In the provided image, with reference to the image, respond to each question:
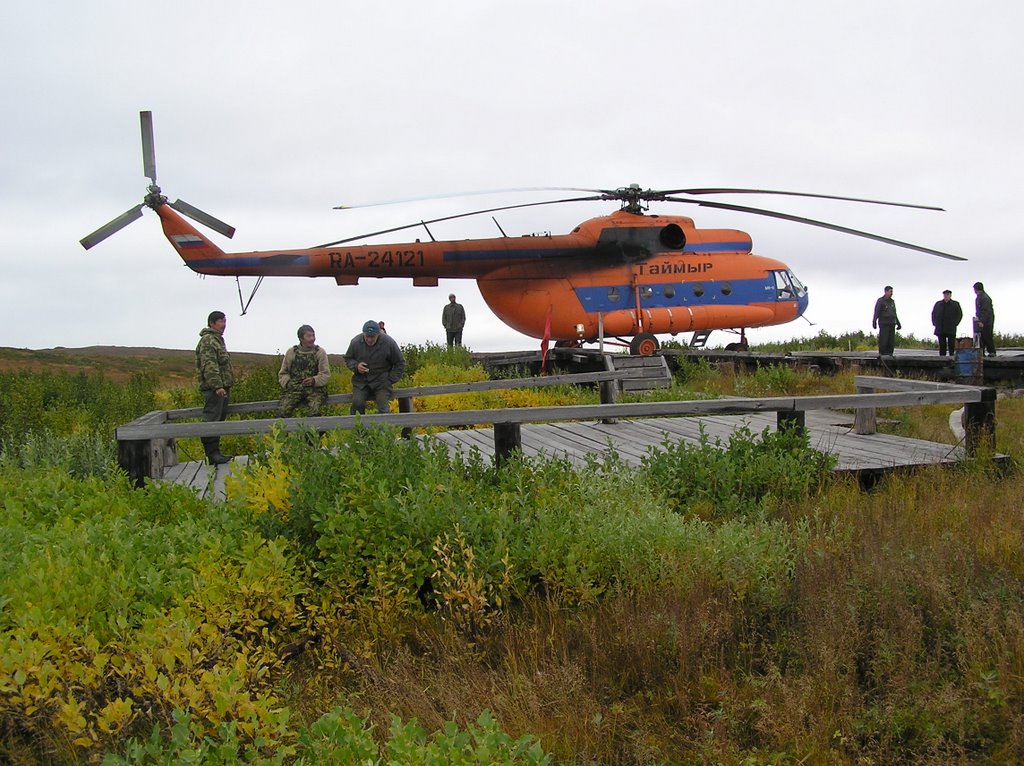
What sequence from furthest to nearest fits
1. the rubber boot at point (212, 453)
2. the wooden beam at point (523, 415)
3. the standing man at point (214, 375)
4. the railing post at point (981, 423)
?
1. the standing man at point (214, 375)
2. the rubber boot at point (212, 453)
3. the railing post at point (981, 423)
4. the wooden beam at point (523, 415)

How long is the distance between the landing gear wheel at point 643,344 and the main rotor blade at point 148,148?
11.7 metres

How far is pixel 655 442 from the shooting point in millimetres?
9484

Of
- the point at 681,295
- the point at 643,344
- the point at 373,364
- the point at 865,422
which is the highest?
the point at 681,295

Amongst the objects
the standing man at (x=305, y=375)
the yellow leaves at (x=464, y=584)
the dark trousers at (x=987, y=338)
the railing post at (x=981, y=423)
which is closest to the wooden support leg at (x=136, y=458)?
the standing man at (x=305, y=375)

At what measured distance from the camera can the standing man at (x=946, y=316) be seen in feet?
61.8

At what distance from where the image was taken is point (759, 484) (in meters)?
6.76

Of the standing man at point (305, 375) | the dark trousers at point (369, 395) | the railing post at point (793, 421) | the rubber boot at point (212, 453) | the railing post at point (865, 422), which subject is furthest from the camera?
the dark trousers at point (369, 395)

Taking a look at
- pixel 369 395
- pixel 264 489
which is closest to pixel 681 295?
pixel 369 395

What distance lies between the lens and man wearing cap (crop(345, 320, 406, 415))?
9.98 metres

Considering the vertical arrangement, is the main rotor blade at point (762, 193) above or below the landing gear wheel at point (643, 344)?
above

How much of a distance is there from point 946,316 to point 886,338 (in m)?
1.42

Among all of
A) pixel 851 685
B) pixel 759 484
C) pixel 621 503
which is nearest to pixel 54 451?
pixel 621 503

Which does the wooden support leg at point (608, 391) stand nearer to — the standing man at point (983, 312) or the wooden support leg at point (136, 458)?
the wooden support leg at point (136, 458)

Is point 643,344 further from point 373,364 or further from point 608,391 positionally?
point 373,364
